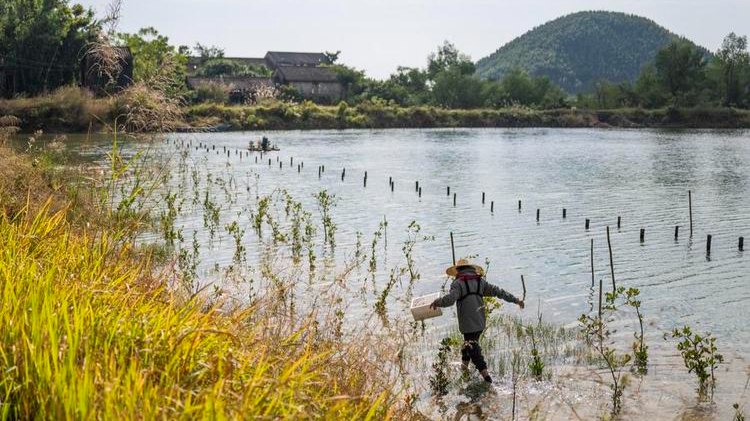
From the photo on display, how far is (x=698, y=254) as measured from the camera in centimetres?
2383

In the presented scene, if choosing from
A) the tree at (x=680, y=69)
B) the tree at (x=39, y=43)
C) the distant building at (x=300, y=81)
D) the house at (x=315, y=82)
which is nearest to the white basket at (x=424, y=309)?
the tree at (x=39, y=43)

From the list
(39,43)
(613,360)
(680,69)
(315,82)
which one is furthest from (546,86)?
(613,360)

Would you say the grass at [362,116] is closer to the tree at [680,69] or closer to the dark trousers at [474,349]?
the tree at [680,69]

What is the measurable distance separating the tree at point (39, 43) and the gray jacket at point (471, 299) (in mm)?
69115

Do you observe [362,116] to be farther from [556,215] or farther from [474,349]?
[474,349]

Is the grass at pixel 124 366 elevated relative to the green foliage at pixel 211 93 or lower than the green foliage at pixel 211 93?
lower

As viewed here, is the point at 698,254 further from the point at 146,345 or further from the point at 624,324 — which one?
the point at 146,345

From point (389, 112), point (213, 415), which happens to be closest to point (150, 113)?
point (213, 415)

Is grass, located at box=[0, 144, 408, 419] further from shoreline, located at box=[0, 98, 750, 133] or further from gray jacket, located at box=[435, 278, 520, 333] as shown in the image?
shoreline, located at box=[0, 98, 750, 133]

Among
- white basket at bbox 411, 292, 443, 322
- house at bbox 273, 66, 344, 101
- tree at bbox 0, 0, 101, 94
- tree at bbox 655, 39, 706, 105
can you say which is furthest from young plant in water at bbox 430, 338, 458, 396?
tree at bbox 655, 39, 706, 105

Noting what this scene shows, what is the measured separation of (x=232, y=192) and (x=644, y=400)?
90.6 ft

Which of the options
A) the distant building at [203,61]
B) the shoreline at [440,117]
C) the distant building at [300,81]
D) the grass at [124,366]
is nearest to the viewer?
the grass at [124,366]

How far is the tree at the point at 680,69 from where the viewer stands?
399 ft

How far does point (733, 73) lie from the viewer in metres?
124
